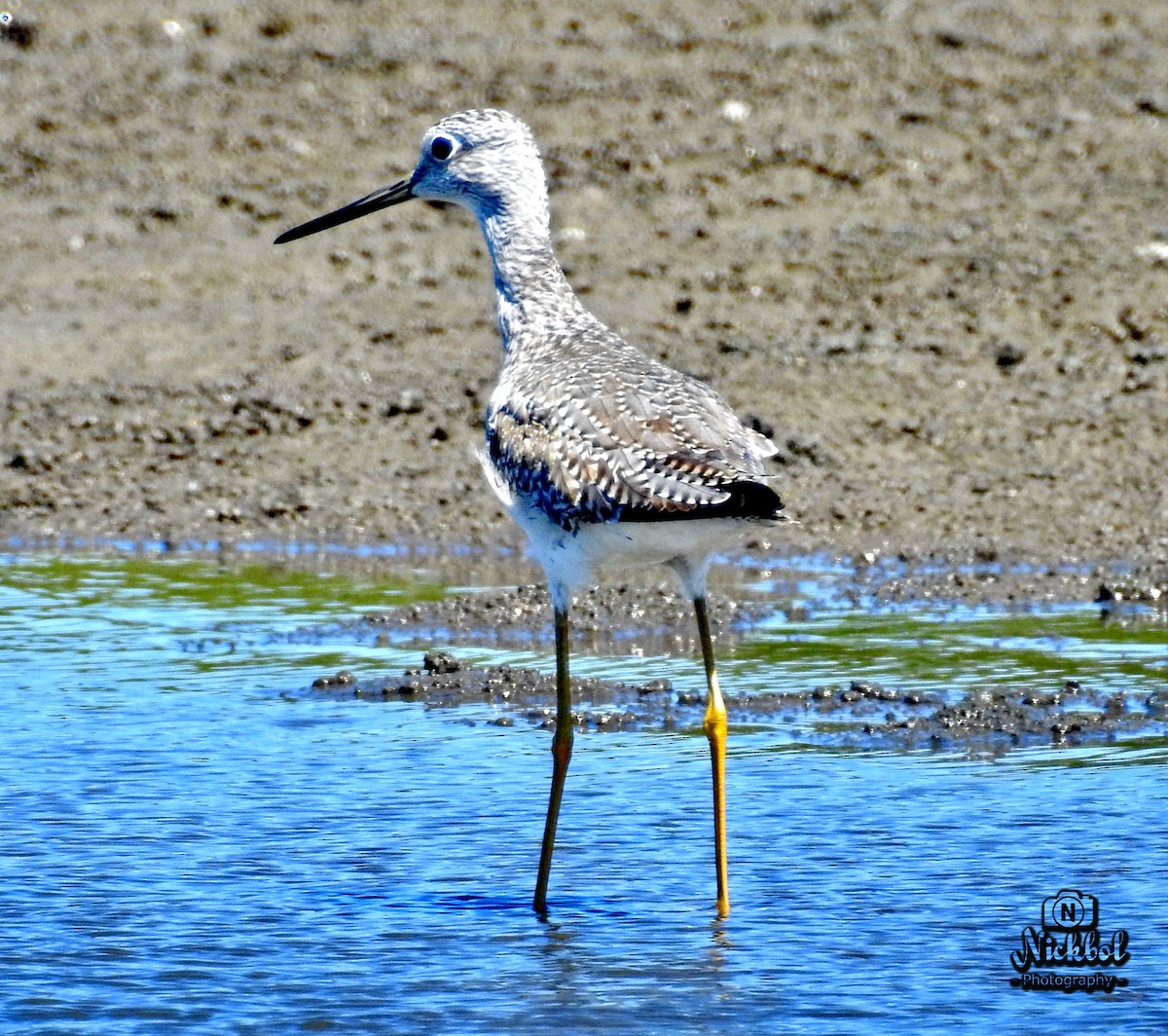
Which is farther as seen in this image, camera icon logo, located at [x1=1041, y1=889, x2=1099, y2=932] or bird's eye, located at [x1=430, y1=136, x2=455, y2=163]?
bird's eye, located at [x1=430, y1=136, x2=455, y2=163]

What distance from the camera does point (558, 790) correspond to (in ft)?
20.0

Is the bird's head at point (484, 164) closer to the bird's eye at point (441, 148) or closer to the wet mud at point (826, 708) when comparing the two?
the bird's eye at point (441, 148)

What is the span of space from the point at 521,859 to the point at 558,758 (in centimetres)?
31

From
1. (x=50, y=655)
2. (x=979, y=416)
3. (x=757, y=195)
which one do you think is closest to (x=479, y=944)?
(x=50, y=655)

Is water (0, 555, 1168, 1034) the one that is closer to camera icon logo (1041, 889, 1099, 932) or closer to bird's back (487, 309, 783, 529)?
camera icon logo (1041, 889, 1099, 932)

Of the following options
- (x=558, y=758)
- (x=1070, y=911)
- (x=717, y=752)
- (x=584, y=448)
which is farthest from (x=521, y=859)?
(x=1070, y=911)

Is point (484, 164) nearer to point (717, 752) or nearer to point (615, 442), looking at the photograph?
point (615, 442)

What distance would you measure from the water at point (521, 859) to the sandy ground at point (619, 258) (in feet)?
8.31

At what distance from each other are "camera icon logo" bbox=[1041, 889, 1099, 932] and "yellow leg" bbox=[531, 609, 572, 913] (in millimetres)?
1320

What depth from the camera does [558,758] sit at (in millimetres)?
6273

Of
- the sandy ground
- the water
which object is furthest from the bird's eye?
the sandy ground

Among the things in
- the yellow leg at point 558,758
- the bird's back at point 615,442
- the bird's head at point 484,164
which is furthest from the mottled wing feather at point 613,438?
the bird's head at point 484,164

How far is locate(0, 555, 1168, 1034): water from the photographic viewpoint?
5203mm

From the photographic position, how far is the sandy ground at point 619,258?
1102 cm
